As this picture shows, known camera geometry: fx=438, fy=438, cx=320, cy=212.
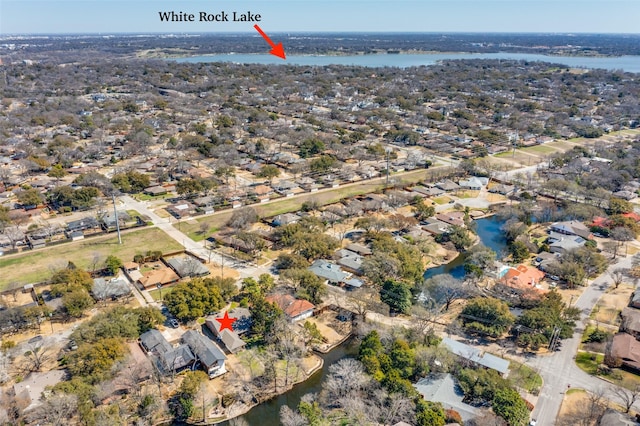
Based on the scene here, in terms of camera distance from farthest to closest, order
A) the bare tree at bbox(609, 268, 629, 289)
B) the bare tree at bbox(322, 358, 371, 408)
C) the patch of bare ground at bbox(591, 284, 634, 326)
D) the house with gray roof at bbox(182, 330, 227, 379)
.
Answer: the bare tree at bbox(609, 268, 629, 289)
the patch of bare ground at bbox(591, 284, 634, 326)
the house with gray roof at bbox(182, 330, 227, 379)
the bare tree at bbox(322, 358, 371, 408)

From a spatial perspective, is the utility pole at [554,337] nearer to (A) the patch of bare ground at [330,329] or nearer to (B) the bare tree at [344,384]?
(B) the bare tree at [344,384]

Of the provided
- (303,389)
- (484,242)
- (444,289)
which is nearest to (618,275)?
(484,242)

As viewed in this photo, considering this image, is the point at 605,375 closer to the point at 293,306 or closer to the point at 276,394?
the point at 276,394

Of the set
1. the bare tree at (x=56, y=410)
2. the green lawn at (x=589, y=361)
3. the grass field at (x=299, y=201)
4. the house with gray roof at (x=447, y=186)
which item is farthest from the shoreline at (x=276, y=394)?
the house with gray roof at (x=447, y=186)

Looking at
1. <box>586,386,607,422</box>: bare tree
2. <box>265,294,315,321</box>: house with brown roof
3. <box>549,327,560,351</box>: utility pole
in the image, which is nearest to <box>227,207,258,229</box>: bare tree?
<box>265,294,315,321</box>: house with brown roof

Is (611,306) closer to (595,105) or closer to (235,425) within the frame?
(235,425)

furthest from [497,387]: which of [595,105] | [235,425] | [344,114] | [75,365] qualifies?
[595,105]

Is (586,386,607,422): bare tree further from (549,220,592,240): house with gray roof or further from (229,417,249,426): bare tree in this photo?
(549,220,592,240): house with gray roof
